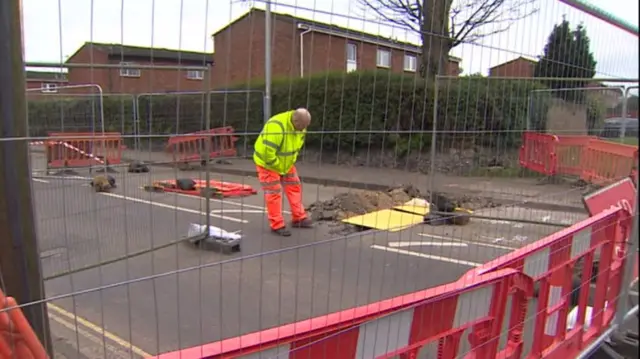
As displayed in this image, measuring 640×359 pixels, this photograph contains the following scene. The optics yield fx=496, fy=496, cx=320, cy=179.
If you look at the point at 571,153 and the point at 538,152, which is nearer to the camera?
the point at 538,152

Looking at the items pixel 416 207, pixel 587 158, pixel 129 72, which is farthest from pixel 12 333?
pixel 587 158

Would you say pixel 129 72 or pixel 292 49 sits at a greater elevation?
pixel 292 49

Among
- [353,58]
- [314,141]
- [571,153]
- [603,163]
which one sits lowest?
[603,163]

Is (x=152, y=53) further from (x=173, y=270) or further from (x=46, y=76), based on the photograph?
(x=173, y=270)

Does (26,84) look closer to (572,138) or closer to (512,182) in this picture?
(512,182)

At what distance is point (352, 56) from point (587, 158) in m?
5.06

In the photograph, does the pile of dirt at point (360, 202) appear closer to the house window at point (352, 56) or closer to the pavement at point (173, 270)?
the pavement at point (173, 270)

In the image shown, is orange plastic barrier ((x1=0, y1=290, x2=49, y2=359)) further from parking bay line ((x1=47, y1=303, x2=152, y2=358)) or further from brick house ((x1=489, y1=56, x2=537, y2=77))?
brick house ((x1=489, y1=56, x2=537, y2=77))

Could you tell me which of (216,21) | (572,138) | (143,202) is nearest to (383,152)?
(216,21)

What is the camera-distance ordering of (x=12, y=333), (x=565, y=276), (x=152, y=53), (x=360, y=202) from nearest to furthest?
(x=12, y=333), (x=152, y=53), (x=565, y=276), (x=360, y=202)

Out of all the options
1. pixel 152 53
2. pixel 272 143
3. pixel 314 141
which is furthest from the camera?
pixel 272 143

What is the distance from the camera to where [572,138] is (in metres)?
5.73

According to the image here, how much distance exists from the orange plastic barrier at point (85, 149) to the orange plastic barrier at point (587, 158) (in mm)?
3974

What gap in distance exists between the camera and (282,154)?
2.96 metres
